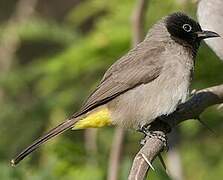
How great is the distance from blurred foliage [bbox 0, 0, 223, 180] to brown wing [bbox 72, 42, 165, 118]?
505mm

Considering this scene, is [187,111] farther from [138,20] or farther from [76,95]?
[76,95]

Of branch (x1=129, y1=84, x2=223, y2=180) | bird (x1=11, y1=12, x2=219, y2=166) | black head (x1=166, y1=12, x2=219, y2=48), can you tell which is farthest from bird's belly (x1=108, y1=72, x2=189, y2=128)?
black head (x1=166, y1=12, x2=219, y2=48)

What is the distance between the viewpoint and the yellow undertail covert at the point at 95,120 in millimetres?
4863

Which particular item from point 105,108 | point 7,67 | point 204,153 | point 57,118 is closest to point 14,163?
point 105,108

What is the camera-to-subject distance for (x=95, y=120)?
16.0 feet

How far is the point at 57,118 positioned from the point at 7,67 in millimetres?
1417

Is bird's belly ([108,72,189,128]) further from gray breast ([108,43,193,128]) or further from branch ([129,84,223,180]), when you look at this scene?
branch ([129,84,223,180])

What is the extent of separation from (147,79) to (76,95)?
1.50 m

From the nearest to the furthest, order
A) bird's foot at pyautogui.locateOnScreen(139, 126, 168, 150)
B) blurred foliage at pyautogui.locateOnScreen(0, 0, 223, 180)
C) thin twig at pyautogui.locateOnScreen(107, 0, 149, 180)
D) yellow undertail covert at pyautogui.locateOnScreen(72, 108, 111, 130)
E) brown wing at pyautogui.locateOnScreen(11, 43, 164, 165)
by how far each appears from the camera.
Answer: bird's foot at pyautogui.locateOnScreen(139, 126, 168, 150) → thin twig at pyautogui.locateOnScreen(107, 0, 149, 180) → yellow undertail covert at pyautogui.locateOnScreen(72, 108, 111, 130) → brown wing at pyautogui.locateOnScreen(11, 43, 164, 165) → blurred foliage at pyautogui.locateOnScreen(0, 0, 223, 180)

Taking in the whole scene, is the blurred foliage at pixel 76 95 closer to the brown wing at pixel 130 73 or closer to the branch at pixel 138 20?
the brown wing at pixel 130 73

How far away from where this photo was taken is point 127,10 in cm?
620

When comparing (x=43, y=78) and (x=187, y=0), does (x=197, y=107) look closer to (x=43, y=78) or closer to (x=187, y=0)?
(x=187, y=0)

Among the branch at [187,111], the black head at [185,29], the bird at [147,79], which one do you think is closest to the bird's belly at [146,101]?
the bird at [147,79]

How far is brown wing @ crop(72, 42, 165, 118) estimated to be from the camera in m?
5.03
